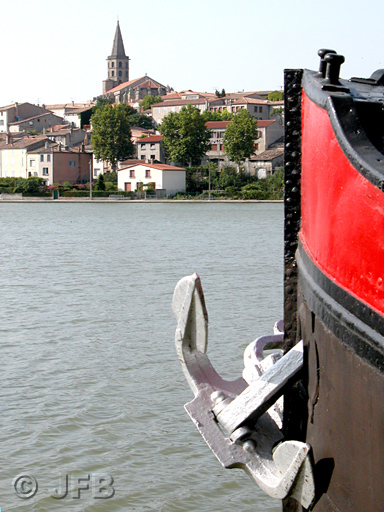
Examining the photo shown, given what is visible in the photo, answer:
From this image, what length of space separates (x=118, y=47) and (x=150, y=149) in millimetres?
87631

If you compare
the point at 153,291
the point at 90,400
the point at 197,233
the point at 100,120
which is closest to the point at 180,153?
the point at 100,120

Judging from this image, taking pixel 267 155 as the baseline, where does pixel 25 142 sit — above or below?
above

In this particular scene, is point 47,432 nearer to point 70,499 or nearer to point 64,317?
point 70,499

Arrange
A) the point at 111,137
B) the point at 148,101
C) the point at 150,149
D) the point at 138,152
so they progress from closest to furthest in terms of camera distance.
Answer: the point at 111,137, the point at 150,149, the point at 138,152, the point at 148,101

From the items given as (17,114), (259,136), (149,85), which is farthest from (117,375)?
(149,85)

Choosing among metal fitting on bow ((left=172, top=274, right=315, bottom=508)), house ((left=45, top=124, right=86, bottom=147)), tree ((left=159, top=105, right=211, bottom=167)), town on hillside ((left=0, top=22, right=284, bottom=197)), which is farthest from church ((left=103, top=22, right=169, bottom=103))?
metal fitting on bow ((left=172, top=274, right=315, bottom=508))

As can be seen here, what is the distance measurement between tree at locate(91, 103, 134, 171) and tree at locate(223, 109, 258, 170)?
489 inches

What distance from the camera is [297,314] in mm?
3426

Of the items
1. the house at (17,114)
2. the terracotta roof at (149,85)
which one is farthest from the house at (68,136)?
the terracotta roof at (149,85)

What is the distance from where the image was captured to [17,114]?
356 feet

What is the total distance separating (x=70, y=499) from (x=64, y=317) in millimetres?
7872

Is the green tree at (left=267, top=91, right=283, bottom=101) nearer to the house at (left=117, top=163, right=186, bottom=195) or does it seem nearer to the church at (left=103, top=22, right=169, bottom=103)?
the church at (left=103, top=22, right=169, bottom=103)

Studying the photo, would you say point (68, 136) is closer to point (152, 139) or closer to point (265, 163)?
point (152, 139)

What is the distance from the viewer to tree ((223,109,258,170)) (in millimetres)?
80688
